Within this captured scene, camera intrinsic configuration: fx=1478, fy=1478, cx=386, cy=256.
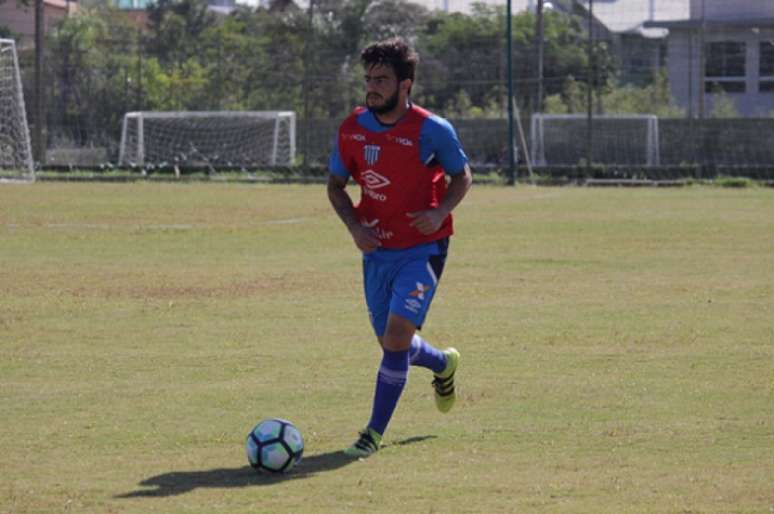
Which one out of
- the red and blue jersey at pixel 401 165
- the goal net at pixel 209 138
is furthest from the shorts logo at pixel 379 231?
the goal net at pixel 209 138

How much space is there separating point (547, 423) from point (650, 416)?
0.61 m

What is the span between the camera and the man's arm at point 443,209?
23.7 ft

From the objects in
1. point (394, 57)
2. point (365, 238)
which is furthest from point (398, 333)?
point (394, 57)

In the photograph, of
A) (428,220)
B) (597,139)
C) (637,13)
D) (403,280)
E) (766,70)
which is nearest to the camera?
(428,220)

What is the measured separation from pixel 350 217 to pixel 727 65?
35.1 m

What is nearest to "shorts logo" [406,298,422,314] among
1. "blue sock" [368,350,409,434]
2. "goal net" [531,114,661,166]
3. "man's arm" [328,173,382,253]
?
"blue sock" [368,350,409,434]

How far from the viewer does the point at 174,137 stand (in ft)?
137

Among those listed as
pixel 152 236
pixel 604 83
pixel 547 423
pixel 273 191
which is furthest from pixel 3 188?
pixel 547 423

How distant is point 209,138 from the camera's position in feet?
136

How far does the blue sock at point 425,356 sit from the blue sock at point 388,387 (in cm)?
35

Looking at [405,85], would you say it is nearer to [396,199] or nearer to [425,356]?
[396,199]

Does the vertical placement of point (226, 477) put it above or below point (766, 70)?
below

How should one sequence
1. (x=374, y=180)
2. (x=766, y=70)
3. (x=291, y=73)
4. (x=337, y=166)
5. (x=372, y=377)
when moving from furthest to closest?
(x=291, y=73) < (x=766, y=70) < (x=372, y=377) < (x=337, y=166) < (x=374, y=180)

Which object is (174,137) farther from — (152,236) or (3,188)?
(152,236)
